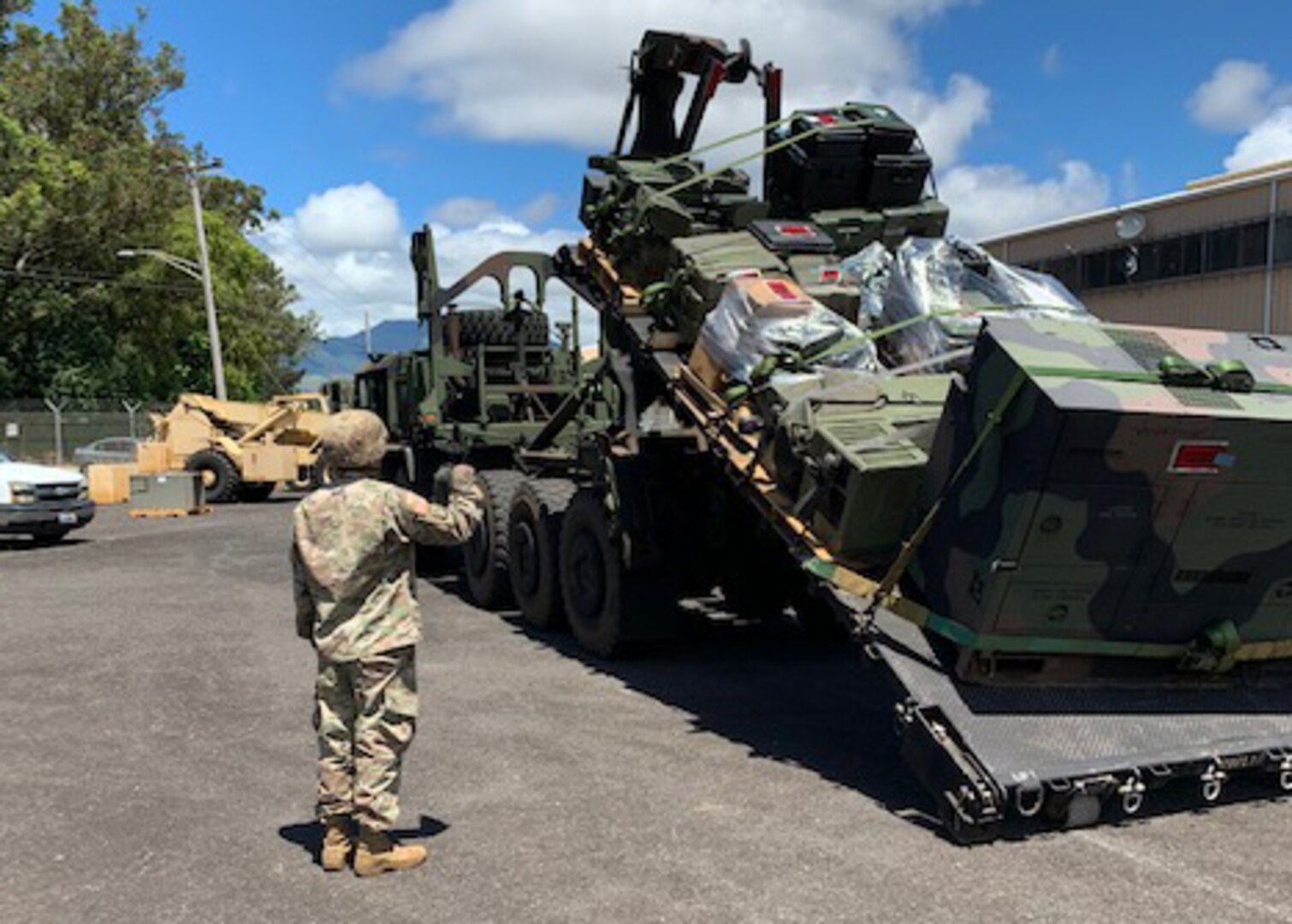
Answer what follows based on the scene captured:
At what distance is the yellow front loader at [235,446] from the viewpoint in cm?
2378

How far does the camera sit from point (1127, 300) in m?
30.6

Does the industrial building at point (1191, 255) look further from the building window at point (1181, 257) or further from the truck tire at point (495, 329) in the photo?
the truck tire at point (495, 329)

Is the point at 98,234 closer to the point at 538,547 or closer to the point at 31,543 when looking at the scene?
the point at 31,543

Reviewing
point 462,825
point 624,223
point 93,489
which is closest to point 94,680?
point 462,825

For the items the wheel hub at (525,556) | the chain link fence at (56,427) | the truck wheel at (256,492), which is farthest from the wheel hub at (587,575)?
the chain link fence at (56,427)

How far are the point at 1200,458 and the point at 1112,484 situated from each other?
1.18ft

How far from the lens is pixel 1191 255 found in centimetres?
2866

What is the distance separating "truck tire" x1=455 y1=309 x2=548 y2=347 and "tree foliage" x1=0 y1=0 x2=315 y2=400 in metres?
28.4

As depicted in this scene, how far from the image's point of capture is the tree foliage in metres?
36.6

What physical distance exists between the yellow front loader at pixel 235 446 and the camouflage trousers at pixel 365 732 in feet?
64.4

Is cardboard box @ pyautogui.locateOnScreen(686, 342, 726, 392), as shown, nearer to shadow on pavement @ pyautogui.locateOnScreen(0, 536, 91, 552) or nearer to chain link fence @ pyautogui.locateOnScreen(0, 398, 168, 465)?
shadow on pavement @ pyautogui.locateOnScreen(0, 536, 91, 552)

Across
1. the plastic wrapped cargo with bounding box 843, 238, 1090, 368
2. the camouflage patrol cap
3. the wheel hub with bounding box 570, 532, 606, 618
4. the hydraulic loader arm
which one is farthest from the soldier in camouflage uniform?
the hydraulic loader arm

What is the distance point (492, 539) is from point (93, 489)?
58.9ft

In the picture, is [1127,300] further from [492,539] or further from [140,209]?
[140,209]
